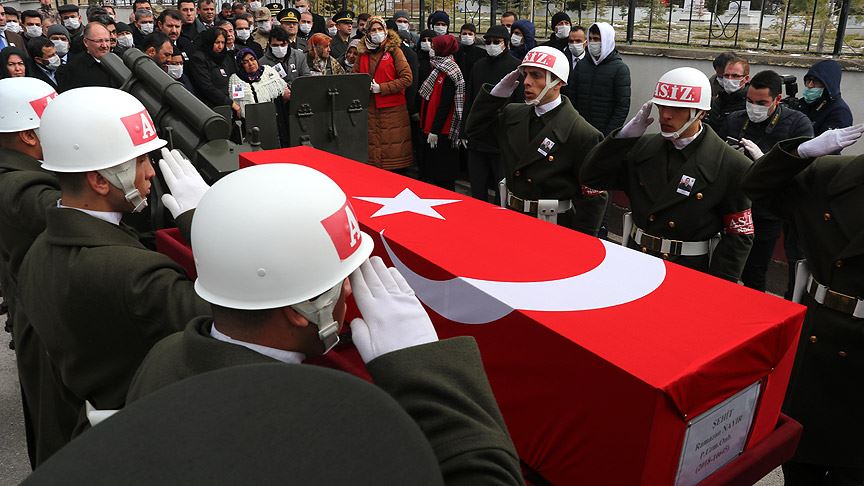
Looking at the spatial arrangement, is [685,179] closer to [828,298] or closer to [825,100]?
[828,298]

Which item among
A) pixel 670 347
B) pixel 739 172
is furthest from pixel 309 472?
pixel 739 172

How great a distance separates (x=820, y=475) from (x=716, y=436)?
1.50 meters

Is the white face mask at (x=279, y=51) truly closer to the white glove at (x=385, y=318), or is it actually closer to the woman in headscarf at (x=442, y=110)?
the woman in headscarf at (x=442, y=110)

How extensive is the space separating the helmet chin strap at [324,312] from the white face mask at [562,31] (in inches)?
250

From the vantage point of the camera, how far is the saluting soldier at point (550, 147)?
375 centimetres

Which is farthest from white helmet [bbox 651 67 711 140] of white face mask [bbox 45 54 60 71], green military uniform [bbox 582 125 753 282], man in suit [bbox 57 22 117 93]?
white face mask [bbox 45 54 60 71]

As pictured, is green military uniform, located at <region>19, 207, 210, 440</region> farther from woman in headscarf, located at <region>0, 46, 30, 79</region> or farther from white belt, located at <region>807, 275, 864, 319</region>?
woman in headscarf, located at <region>0, 46, 30, 79</region>

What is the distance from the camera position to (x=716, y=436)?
1.49 m

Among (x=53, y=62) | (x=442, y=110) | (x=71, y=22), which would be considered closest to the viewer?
(x=442, y=110)

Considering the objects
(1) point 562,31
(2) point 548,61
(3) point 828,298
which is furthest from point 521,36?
(3) point 828,298

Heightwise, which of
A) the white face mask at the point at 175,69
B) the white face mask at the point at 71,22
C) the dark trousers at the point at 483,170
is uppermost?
the white face mask at the point at 71,22

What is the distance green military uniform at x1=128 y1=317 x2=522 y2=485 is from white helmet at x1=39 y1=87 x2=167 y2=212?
3.39 feet

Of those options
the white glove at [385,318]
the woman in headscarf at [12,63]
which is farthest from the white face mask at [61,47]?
the white glove at [385,318]

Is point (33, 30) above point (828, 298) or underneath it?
above
